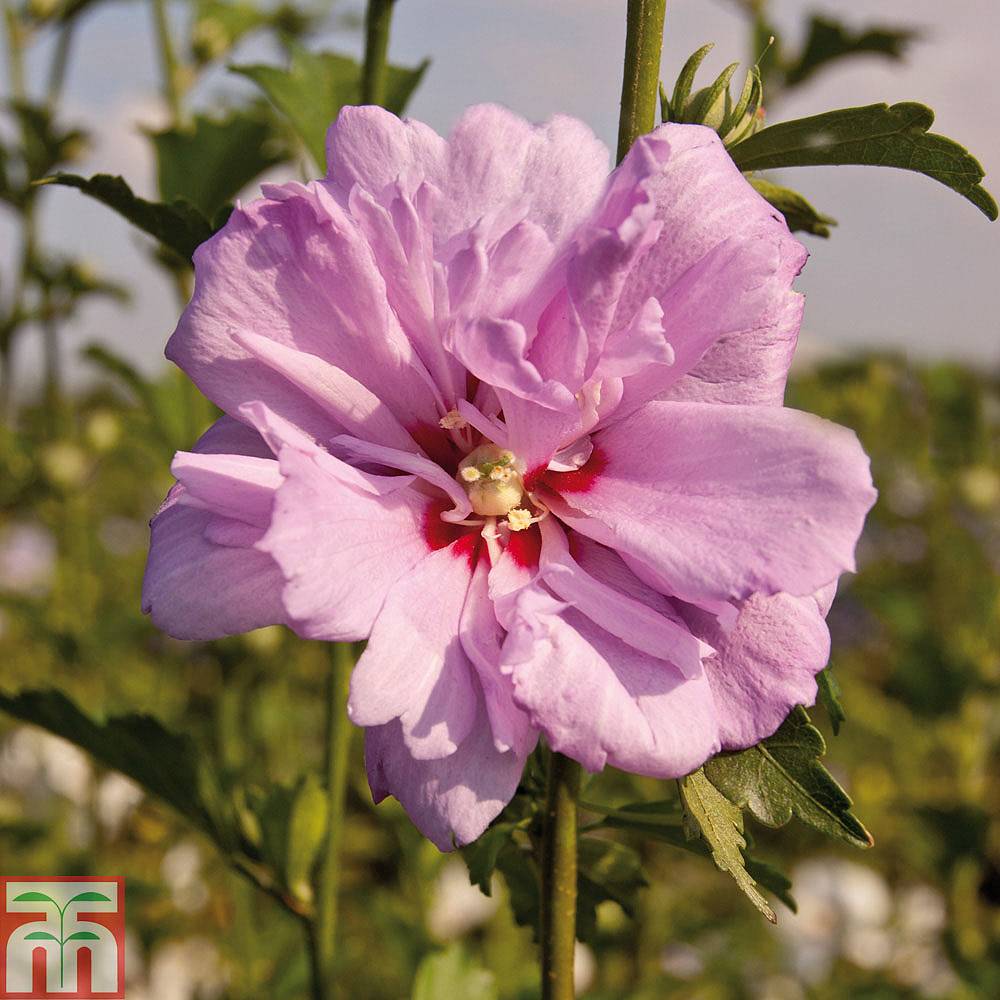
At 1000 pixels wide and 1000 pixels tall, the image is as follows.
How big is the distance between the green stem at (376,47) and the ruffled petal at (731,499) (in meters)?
0.53

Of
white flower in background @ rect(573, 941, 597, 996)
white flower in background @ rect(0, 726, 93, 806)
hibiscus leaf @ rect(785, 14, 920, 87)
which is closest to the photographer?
hibiscus leaf @ rect(785, 14, 920, 87)

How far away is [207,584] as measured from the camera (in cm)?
66

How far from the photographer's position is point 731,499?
645 millimetres

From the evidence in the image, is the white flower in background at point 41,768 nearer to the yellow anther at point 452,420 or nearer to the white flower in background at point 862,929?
the white flower in background at point 862,929

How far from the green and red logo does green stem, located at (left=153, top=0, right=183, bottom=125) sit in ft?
4.23

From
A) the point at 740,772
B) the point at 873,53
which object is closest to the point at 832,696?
the point at 740,772

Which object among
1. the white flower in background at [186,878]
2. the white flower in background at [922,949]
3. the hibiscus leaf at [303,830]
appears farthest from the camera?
the white flower in background at [186,878]

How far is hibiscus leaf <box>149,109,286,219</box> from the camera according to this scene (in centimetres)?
130

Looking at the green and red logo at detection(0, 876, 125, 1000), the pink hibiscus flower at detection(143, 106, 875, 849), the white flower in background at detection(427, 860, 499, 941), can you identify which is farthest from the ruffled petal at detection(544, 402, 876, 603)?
the white flower in background at detection(427, 860, 499, 941)

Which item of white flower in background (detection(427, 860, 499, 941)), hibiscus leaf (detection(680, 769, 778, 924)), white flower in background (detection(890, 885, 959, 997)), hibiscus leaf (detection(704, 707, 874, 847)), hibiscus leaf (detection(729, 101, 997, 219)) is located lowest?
white flower in background (detection(427, 860, 499, 941))

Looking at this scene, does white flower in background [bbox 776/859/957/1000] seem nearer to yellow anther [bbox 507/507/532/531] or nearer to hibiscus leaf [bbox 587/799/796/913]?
hibiscus leaf [bbox 587/799/796/913]

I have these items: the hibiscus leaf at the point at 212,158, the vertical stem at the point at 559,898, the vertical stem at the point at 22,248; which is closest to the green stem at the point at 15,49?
the vertical stem at the point at 22,248

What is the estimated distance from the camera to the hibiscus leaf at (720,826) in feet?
2.14

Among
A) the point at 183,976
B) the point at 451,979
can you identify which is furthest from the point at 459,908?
the point at 451,979
